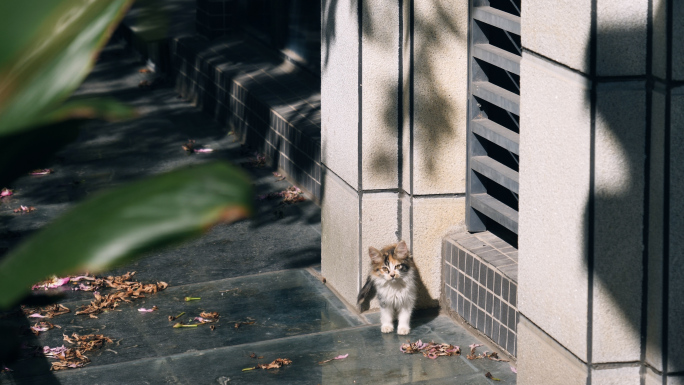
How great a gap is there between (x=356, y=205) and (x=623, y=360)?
258 centimetres

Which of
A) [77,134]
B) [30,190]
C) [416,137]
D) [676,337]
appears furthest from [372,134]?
[77,134]

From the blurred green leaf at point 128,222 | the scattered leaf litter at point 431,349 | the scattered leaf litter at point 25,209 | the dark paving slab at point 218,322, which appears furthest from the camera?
the scattered leaf litter at point 25,209

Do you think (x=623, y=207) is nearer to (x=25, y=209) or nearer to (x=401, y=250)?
(x=401, y=250)

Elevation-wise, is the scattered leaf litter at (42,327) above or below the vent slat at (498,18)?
below

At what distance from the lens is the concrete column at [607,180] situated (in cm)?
364

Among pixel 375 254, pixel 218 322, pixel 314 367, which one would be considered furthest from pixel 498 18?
pixel 218 322

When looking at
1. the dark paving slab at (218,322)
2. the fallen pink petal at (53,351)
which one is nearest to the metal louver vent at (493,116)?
the dark paving slab at (218,322)

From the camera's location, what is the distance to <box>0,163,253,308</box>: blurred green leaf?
487 mm

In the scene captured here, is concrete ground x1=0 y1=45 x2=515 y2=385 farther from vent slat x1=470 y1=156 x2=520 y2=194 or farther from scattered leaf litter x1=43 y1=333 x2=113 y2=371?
vent slat x1=470 y1=156 x2=520 y2=194

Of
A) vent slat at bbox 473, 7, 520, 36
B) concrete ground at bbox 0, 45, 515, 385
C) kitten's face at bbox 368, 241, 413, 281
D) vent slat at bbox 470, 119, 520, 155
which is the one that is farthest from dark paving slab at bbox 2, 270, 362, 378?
vent slat at bbox 473, 7, 520, 36

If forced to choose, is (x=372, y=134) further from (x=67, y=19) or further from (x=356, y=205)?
(x=67, y=19)

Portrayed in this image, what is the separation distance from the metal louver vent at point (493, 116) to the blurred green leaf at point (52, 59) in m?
5.00

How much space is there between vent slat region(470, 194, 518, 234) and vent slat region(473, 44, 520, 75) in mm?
875

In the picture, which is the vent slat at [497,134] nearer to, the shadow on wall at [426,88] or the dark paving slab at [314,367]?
the shadow on wall at [426,88]
